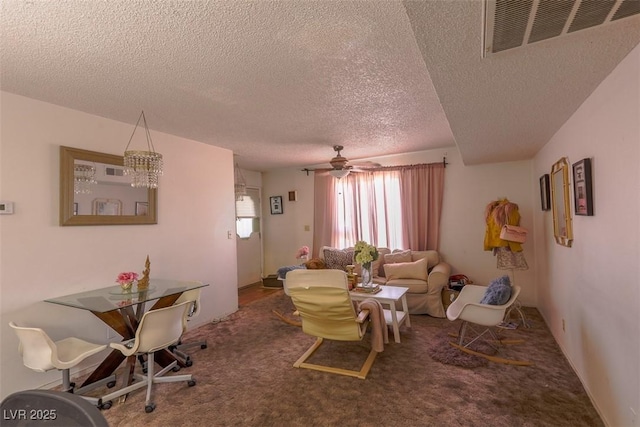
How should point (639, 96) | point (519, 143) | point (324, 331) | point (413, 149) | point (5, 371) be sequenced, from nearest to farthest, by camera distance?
point (639, 96), point (5, 371), point (324, 331), point (519, 143), point (413, 149)

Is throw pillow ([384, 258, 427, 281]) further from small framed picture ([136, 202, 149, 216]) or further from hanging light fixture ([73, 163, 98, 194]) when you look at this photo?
hanging light fixture ([73, 163, 98, 194])

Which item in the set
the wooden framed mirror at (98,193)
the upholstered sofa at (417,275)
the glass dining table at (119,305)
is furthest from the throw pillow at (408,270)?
the wooden framed mirror at (98,193)

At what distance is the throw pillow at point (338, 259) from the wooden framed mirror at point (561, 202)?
2.70 meters

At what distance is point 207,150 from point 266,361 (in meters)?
2.79

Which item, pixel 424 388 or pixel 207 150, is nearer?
A: pixel 424 388

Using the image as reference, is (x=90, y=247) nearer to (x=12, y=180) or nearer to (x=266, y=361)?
(x=12, y=180)

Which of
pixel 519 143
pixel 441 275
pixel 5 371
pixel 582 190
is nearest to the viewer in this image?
pixel 582 190

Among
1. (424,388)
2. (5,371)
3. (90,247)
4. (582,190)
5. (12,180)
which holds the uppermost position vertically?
(12,180)

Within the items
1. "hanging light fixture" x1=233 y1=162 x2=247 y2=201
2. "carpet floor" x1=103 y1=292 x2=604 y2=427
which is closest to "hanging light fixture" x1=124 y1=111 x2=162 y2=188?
"carpet floor" x1=103 y1=292 x2=604 y2=427

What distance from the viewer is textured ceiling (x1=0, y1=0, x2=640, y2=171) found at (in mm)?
1419

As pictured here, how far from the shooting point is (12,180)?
7.66 feet

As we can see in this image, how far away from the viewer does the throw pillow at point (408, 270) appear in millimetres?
4074

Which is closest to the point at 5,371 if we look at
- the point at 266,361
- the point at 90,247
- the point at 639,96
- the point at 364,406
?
the point at 90,247

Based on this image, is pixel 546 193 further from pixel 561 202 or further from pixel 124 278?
pixel 124 278
